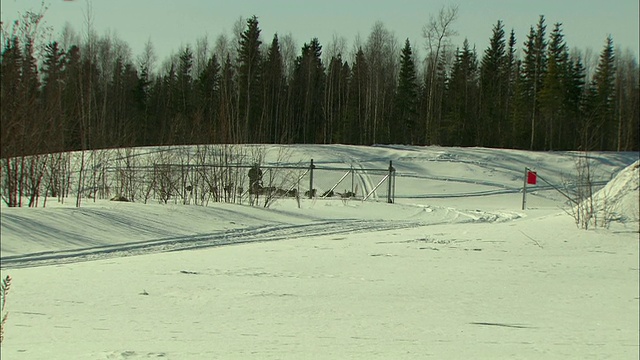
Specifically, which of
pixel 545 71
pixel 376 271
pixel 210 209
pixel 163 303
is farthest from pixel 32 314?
pixel 545 71

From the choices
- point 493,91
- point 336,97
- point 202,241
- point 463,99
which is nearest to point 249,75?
point 202,241

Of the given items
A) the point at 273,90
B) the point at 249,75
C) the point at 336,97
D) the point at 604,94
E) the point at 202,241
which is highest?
the point at 604,94

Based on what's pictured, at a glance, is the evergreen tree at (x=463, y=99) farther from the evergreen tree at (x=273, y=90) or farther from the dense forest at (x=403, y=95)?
the evergreen tree at (x=273, y=90)

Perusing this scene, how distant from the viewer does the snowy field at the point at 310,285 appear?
550 cm

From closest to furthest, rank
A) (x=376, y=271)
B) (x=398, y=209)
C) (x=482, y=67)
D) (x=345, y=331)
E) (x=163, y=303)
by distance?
(x=345, y=331), (x=163, y=303), (x=376, y=271), (x=398, y=209), (x=482, y=67)

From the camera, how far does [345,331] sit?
5965 mm

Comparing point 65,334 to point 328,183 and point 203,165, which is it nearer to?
point 203,165

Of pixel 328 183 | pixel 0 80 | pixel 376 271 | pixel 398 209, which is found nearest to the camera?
pixel 376 271

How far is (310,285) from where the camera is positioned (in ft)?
27.1

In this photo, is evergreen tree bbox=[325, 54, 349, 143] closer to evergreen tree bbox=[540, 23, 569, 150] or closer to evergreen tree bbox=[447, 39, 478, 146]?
evergreen tree bbox=[447, 39, 478, 146]

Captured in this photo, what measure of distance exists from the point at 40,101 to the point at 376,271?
9.23 metres

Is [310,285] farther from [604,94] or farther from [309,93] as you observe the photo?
[604,94]

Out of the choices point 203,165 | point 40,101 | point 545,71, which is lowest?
point 203,165

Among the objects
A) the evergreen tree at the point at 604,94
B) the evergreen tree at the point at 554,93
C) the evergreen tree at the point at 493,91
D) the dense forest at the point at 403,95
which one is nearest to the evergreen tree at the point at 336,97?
the dense forest at the point at 403,95
